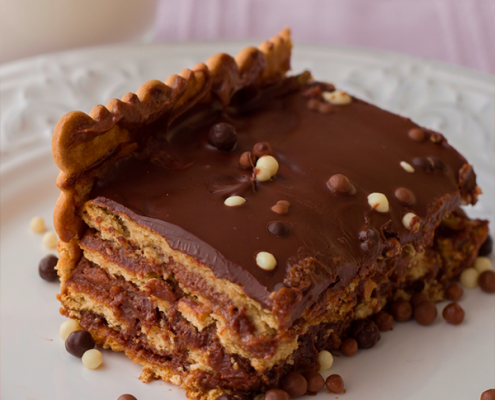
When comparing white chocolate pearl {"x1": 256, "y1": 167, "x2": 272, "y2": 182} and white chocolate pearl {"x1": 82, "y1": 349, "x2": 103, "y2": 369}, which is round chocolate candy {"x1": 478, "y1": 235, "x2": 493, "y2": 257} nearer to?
white chocolate pearl {"x1": 256, "y1": 167, "x2": 272, "y2": 182}

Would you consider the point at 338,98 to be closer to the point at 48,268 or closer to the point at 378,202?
the point at 378,202

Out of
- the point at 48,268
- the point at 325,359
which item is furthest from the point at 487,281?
the point at 48,268

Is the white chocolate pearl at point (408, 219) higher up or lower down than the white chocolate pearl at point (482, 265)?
higher up

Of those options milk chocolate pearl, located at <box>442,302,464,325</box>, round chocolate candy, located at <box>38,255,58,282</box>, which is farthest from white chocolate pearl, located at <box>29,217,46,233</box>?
milk chocolate pearl, located at <box>442,302,464,325</box>

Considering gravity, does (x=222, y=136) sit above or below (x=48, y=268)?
above

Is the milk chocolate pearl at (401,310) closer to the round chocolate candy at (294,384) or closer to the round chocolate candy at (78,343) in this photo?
the round chocolate candy at (294,384)

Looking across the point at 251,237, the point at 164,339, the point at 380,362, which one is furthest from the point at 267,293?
the point at 380,362

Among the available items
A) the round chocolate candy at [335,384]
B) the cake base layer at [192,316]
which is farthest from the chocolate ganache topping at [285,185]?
the round chocolate candy at [335,384]
